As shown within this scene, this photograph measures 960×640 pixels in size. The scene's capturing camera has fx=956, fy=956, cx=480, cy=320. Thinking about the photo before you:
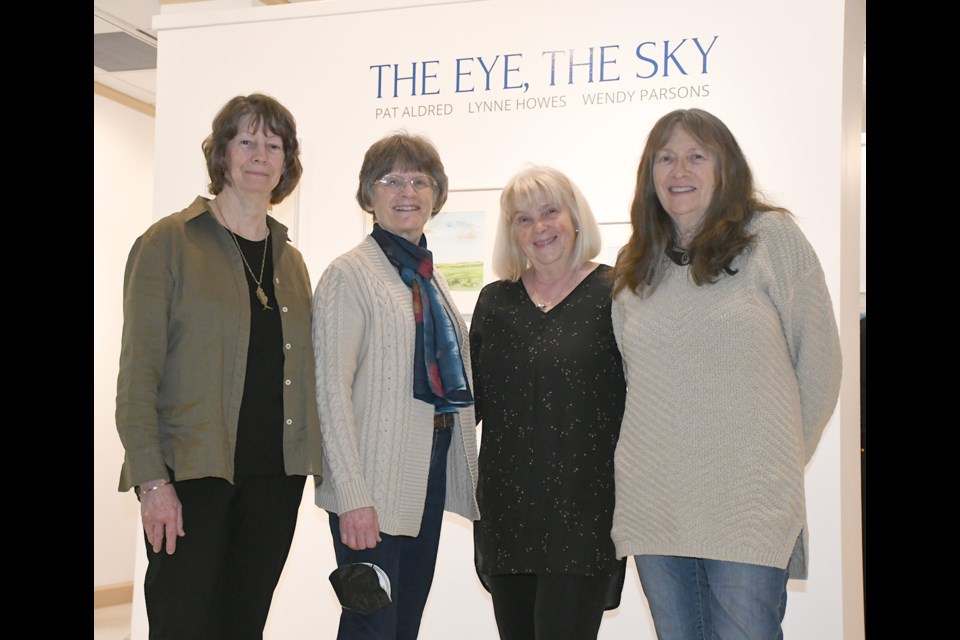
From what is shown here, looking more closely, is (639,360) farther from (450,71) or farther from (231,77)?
(231,77)

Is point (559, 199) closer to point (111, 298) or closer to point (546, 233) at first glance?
point (546, 233)

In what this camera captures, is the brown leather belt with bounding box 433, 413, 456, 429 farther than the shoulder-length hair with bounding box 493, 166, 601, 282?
No

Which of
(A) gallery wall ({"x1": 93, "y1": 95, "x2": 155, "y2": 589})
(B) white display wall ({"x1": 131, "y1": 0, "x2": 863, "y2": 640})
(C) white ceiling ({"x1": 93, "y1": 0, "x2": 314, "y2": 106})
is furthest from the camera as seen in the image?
(A) gallery wall ({"x1": 93, "y1": 95, "x2": 155, "y2": 589})

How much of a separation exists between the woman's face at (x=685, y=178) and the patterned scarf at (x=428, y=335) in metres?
0.67

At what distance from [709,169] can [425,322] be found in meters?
0.83

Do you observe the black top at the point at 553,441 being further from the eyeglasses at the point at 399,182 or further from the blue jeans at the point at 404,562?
the eyeglasses at the point at 399,182

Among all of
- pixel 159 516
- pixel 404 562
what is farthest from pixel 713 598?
pixel 159 516

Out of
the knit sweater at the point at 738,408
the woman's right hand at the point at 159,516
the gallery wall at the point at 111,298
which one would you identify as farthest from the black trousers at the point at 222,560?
the gallery wall at the point at 111,298

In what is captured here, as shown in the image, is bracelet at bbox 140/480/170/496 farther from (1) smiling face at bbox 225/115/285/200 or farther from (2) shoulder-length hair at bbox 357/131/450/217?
(2) shoulder-length hair at bbox 357/131/450/217

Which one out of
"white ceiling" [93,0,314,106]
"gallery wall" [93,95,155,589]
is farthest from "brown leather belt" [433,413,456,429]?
"gallery wall" [93,95,155,589]

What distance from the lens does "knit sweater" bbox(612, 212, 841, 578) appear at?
2117 mm

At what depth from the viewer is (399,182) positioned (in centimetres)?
263

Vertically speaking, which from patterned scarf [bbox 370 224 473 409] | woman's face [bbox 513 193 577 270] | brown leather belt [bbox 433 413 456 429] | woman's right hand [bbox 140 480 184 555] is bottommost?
woman's right hand [bbox 140 480 184 555]

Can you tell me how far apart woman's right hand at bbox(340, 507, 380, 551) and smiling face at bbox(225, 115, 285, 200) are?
2.83 feet
